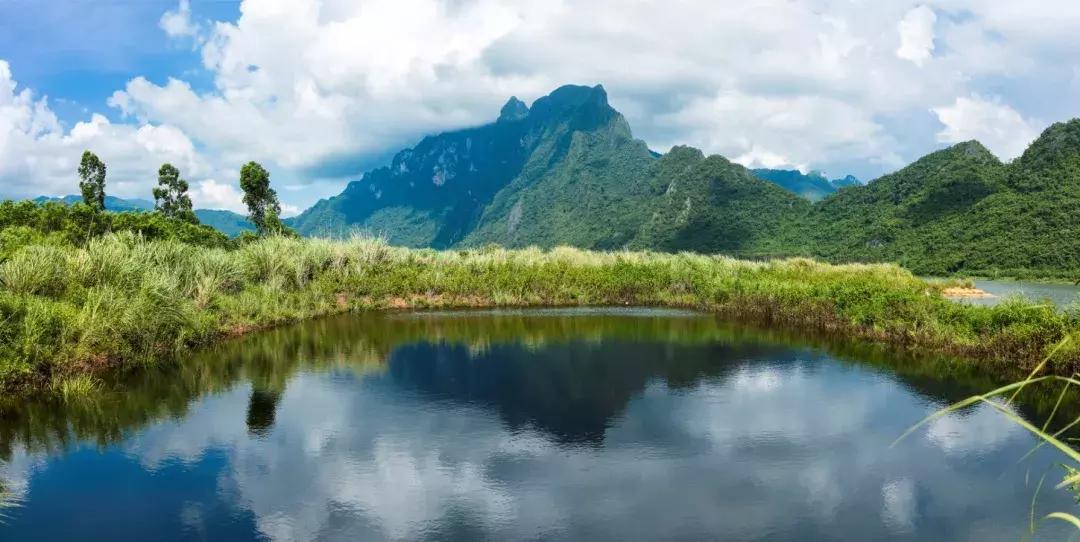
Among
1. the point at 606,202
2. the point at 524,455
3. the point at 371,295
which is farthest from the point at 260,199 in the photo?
the point at 606,202

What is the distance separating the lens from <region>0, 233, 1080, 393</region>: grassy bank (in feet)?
44.3

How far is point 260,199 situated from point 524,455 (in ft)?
120

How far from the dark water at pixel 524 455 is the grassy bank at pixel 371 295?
1.27 m

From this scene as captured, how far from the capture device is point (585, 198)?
417 feet

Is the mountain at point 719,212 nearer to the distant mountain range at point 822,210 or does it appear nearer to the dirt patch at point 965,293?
the distant mountain range at point 822,210

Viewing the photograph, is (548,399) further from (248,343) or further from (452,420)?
(248,343)

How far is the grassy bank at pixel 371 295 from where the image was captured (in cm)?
1350

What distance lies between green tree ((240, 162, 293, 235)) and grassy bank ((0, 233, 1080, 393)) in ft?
38.6

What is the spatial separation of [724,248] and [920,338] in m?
66.4

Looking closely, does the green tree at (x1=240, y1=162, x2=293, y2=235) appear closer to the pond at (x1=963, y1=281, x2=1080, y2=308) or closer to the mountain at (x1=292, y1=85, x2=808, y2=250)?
the mountain at (x1=292, y1=85, x2=808, y2=250)

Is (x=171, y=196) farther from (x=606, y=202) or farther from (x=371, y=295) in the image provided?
(x=606, y=202)

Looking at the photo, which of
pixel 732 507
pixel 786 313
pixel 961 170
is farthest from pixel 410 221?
pixel 732 507

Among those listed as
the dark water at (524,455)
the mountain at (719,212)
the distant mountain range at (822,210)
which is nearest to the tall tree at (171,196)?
the distant mountain range at (822,210)

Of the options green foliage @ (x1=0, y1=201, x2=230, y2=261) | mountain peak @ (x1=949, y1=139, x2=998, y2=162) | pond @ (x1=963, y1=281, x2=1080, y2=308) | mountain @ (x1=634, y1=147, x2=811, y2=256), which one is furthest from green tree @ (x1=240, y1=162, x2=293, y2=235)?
mountain peak @ (x1=949, y1=139, x2=998, y2=162)
